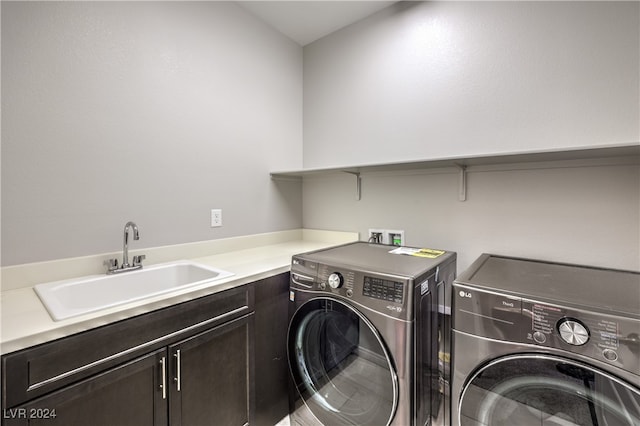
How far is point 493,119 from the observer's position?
1583mm

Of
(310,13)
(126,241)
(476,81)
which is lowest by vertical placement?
(126,241)

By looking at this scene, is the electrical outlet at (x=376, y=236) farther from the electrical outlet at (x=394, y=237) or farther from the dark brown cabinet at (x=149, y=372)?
the dark brown cabinet at (x=149, y=372)

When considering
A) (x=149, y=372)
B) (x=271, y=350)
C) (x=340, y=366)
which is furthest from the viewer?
(x=271, y=350)

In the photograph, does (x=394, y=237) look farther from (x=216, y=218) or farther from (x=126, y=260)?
(x=126, y=260)

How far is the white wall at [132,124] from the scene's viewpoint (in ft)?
3.77

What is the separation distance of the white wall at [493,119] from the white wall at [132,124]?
742 mm

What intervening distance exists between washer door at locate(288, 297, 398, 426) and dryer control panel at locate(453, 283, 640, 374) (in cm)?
36

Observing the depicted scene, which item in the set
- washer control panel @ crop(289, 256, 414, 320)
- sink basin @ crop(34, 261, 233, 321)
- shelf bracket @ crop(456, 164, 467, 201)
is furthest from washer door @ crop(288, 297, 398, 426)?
shelf bracket @ crop(456, 164, 467, 201)

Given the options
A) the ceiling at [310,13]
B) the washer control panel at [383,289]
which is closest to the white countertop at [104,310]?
the washer control panel at [383,289]

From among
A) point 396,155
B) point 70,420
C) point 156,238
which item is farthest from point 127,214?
point 396,155

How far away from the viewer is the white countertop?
2.47ft

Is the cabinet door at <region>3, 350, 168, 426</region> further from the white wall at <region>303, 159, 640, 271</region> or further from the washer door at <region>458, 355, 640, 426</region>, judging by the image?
the white wall at <region>303, 159, 640, 271</region>

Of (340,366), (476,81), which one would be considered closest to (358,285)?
(340,366)

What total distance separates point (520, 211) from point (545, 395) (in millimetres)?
987
